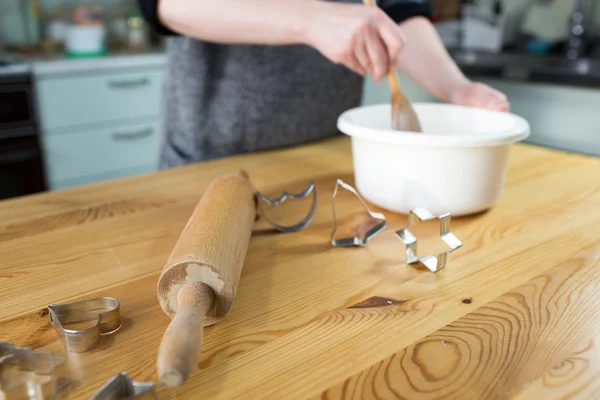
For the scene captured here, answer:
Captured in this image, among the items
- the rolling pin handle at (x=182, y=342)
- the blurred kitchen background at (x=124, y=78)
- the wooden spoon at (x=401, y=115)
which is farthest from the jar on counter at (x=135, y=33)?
the rolling pin handle at (x=182, y=342)

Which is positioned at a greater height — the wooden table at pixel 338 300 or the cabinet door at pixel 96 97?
the wooden table at pixel 338 300

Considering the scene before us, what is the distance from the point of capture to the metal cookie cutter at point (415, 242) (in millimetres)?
571

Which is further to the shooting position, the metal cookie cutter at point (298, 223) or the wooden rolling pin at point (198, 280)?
the metal cookie cutter at point (298, 223)

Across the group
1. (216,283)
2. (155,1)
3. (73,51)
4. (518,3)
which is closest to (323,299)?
(216,283)

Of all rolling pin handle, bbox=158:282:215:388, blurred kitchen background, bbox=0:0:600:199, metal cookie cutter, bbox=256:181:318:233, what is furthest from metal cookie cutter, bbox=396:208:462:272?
blurred kitchen background, bbox=0:0:600:199

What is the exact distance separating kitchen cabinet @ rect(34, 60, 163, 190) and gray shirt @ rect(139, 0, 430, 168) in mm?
1066

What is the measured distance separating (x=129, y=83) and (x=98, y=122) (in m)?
0.19

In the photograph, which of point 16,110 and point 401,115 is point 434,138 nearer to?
point 401,115

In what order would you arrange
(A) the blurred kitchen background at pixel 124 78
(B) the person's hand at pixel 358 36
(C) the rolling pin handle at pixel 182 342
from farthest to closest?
(A) the blurred kitchen background at pixel 124 78 < (B) the person's hand at pixel 358 36 < (C) the rolling pin handle at pixel 182 342

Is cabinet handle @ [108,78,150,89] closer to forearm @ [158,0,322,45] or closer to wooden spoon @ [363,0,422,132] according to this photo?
forearm @ [158,0,322,45]

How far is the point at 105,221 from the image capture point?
70 cm

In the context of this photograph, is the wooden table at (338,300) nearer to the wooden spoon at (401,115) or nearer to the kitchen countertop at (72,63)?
the wooden spoon at (401,115)

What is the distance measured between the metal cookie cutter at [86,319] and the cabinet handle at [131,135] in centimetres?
181

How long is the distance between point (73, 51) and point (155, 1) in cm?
150
